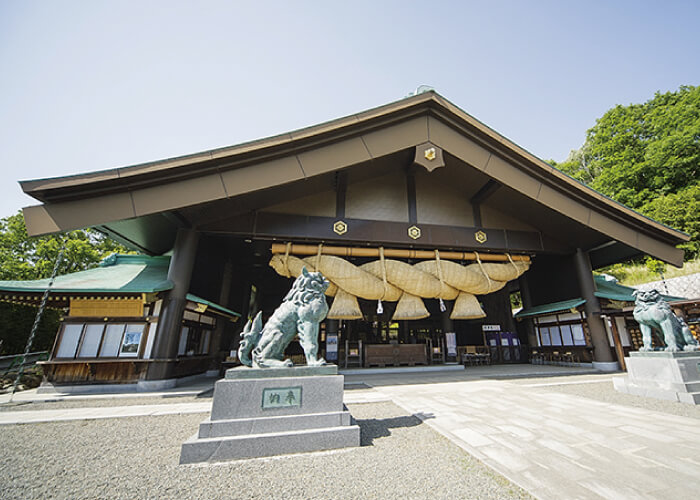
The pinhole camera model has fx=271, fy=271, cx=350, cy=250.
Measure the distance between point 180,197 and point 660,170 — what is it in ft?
120

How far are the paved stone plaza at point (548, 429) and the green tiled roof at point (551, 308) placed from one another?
4805 millimetres

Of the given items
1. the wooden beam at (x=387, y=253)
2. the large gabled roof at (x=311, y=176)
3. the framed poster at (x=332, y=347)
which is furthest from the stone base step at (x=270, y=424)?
the framed poster at (x=332, y=347)

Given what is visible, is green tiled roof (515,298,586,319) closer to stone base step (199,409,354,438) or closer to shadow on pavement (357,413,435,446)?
shadow on pavement (357,413,435,446)

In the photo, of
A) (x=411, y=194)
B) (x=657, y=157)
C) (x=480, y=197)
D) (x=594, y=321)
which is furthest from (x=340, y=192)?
(x=657, y=157)

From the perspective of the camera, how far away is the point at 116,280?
28.8 ft

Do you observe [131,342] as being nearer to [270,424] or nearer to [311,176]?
[270,424]

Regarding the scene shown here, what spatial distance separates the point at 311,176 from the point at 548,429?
8.15 meters

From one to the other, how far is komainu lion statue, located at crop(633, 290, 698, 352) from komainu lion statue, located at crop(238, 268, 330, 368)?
844 centimetres

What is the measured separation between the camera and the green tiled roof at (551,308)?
1207 cm

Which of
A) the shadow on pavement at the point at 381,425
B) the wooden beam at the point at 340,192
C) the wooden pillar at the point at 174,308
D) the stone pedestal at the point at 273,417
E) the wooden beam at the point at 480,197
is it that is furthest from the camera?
the wooden beam at the point at 480,197

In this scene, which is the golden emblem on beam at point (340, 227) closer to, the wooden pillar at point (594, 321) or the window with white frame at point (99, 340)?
the window with white frame at point (99, 340)

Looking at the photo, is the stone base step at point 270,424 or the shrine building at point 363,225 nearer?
the stone base step at point 270,424

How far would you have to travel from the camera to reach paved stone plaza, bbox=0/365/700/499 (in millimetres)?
2654

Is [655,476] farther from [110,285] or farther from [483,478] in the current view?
[110,285]
